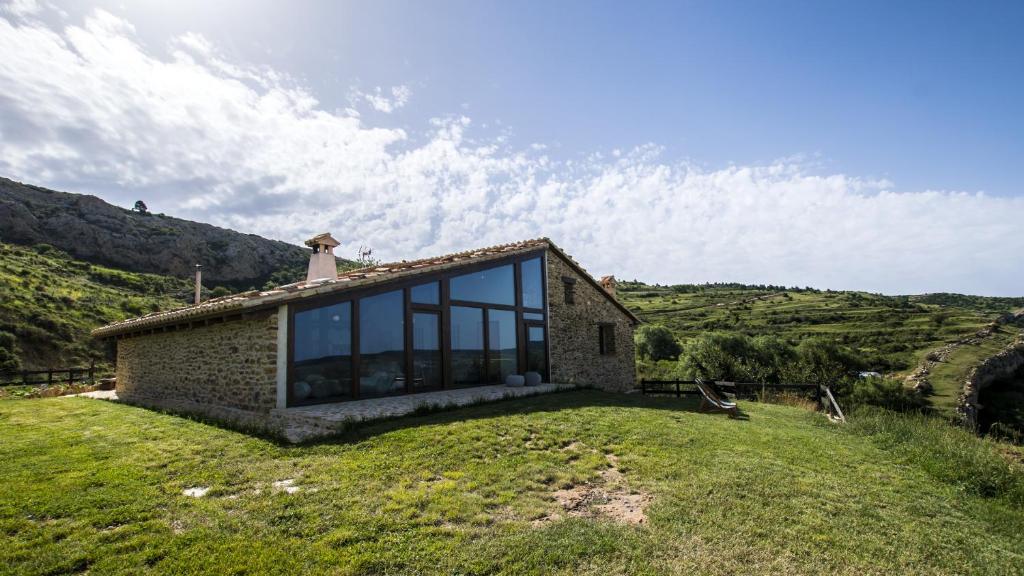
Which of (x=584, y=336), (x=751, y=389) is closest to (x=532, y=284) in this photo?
(x=584, y=336)

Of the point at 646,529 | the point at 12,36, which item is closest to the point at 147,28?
the point at 12,36

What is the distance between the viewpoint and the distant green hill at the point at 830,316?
4152 cm

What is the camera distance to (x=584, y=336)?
16422 mm

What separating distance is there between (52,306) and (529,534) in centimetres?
3898

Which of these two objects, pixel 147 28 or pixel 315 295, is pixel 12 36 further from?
pixel 315 295

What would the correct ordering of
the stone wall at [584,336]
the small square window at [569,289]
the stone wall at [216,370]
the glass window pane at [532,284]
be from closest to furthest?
the stone wall at [216,370]
the glass window pane at [532,284]
the stone wall at [584,336]
the small square window at [569,289]

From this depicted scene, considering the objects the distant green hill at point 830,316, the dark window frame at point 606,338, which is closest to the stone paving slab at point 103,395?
the dark window frame at point 606,338

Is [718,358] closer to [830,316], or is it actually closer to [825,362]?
[825,362]

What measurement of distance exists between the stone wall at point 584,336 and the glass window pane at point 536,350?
0.32 m

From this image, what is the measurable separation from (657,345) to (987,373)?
21048mm

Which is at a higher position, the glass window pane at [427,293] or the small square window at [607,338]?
the glass window pane at [427,293]

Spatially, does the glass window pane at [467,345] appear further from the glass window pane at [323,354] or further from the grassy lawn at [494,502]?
the grassy lawn at [494,502]

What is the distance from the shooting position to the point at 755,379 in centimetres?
2436

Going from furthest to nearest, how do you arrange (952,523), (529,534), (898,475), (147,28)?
(147,28), (898,475), (952,523), (529,534)
